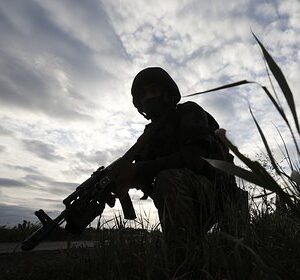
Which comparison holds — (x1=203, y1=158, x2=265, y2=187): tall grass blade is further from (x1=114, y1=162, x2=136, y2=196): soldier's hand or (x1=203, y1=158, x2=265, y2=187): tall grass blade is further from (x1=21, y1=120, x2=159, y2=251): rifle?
(x1=114, y1=162, x2=136, y2=196): soldier's hand

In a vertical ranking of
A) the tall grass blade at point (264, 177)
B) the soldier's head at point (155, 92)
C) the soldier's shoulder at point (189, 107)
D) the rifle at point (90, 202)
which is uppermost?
the soldier's head at point (155, 92)

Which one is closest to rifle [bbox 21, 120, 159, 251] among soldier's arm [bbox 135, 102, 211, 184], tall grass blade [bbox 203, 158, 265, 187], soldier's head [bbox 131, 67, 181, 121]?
soldier's arm [bbox 135, 102, 211, 184]

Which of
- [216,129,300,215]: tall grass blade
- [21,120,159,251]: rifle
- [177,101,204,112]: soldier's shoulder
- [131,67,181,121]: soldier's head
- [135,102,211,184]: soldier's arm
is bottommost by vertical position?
[216,129,300,215]: tall grass blade

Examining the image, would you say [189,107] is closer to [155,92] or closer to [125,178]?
[155,92]

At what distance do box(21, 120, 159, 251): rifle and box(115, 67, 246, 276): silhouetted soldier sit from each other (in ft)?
0.43

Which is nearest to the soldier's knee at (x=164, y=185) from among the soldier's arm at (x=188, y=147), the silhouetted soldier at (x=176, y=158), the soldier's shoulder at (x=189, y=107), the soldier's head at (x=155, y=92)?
the silhouetted soldier at (x=176, y=158)

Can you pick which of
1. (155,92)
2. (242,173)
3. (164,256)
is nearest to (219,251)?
(164,256)

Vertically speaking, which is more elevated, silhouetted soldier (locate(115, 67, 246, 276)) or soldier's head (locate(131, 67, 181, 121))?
soldier's head (locate(131, 67, 181, 121))

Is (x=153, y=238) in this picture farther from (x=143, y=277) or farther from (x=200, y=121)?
(x=200, y=121)

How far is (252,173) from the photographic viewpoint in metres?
0.97

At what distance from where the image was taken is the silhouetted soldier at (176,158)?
8.39 ft

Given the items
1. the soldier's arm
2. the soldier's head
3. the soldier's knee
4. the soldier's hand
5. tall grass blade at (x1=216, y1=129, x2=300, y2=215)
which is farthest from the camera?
the soldier's head

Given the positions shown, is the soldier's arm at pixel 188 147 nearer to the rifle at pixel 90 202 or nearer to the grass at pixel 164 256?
the rifle at pixel 90 202

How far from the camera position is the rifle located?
2.99m
